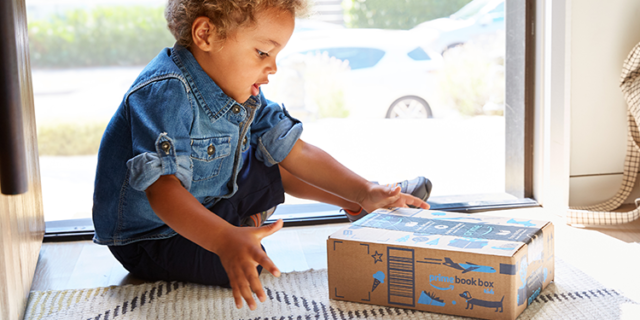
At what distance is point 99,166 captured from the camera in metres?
1.01

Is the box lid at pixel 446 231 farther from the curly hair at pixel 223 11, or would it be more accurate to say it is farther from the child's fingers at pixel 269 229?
the curly hair at pixel 223 11

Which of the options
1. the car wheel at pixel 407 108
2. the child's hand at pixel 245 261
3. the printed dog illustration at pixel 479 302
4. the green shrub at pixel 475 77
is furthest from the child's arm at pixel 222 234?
the green shrub at pixel 475 77

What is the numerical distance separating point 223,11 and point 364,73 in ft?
2.45

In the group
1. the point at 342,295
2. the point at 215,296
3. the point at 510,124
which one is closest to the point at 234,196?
the point at 215,296

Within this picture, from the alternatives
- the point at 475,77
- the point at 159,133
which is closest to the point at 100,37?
the point at 159,133

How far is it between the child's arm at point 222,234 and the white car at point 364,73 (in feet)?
2.69

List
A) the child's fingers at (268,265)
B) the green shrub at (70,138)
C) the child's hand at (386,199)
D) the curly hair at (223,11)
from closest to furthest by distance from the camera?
the child's fingers at (268,265) → the curly hair at (223,11) → the child's hand at (386,199) → the green shrub at (70,138)

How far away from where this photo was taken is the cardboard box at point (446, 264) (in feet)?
2.70

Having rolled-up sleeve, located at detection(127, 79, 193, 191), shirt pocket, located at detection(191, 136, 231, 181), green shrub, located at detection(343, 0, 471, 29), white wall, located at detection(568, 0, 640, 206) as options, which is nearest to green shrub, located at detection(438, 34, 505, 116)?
green shrub, located at detection(343, 0, 471, 29)

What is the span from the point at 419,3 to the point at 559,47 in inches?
16.3

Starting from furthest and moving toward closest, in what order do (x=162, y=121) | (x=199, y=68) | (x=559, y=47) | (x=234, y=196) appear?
A: (x=559, y=47) → (x=234, y=196) → (x=199, y=68) → (x=162, y=121)

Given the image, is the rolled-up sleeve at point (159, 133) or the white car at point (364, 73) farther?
the white car at point (364, 73)

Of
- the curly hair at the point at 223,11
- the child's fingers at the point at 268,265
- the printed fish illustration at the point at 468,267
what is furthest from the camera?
the curly hair at the point at 223,11

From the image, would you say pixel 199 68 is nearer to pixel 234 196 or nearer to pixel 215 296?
pixel 234 196
